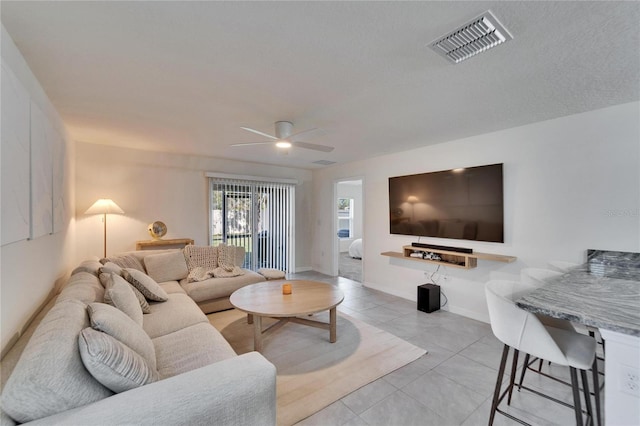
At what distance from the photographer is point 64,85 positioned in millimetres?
2174

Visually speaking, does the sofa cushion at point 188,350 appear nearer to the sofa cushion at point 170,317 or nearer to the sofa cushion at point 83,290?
the sofa cushion at point 170,317

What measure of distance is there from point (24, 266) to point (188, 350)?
3.82 feet

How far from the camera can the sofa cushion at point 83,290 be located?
69.8 inches

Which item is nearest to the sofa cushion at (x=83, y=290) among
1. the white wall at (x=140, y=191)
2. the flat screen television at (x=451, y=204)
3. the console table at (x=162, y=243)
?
the console table at (x=162, y=243)

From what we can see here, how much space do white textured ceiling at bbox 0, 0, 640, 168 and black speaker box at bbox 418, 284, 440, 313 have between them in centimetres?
217

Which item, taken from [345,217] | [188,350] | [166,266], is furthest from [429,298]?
[345,217]

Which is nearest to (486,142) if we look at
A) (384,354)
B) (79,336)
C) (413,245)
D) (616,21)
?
(413,245)

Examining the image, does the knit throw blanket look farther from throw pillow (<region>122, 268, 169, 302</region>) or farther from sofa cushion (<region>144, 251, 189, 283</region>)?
throw pillow (<region>122, 268, 169, 302</region>)

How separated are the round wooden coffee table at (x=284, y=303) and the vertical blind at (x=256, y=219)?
88.3 inches

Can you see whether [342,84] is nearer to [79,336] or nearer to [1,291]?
[79,336]

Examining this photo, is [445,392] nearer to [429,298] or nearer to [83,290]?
[429,298]

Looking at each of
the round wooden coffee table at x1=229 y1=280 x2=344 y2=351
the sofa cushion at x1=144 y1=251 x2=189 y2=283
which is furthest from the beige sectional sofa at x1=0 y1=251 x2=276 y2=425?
the sofa cushion at x1=144 y1=251 x2=189 y2=283

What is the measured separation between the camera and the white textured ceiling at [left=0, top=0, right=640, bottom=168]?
4.57 ft

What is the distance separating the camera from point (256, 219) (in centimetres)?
564
